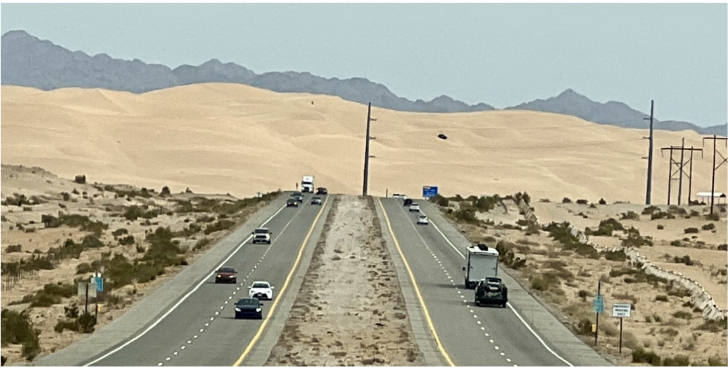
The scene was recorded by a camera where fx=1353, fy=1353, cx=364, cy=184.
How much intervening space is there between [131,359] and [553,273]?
3496 cm

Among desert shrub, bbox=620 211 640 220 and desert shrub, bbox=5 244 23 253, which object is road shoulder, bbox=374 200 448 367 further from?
desert shrub, bbox=620 211 640 220

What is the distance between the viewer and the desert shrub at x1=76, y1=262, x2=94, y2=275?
6284 cm

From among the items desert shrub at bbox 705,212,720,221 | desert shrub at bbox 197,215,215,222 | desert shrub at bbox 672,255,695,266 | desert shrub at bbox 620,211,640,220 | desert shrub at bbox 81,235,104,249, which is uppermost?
desert shrub at bbox 705,212,720,221

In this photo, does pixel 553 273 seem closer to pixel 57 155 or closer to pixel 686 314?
pixel 686 314

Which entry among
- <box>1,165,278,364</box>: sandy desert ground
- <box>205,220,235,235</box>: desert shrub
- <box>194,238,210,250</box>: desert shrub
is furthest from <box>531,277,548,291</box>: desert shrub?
<box>205,220,235,235</box>: desert shrub

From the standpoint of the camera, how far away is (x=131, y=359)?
35.2m

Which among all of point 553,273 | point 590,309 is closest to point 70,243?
point 553,273

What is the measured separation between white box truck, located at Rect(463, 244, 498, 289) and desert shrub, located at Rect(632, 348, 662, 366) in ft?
51.2

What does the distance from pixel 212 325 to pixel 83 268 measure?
22.3 metres

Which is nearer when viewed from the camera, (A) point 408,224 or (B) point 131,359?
(B) point 131,359

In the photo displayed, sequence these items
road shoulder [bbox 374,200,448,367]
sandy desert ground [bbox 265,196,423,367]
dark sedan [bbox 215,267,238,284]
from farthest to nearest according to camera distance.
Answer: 1. dark sedan [bbox 215,267,238,284]
2. road shoulder [bbox 374,200,448,367]
3. sandy desert ground [bbox 265,196,423,367]

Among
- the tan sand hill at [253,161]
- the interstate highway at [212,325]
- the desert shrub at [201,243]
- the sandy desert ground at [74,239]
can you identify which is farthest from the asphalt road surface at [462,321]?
the tan sand hill at [253,161]

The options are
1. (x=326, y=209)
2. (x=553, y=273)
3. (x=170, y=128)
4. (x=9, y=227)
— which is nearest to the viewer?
(x=553, y=273)

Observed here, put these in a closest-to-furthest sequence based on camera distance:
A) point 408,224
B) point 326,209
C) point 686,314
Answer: point 686,314 → point 408,224 → point 326,209
